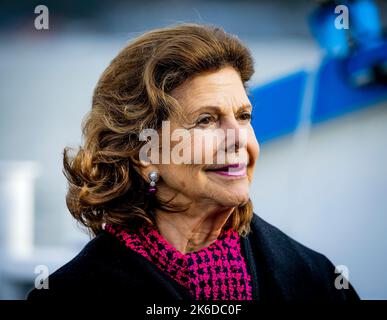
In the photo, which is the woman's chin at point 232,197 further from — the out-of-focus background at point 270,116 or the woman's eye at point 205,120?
the out-of-focus background at point 270,116

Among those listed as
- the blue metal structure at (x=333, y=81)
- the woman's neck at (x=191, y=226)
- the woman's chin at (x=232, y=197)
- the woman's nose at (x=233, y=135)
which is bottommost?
the woman's neck at (x=191, y=226)

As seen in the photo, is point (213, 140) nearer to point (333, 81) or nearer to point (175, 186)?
point (175, 186)

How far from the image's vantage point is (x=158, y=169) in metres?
1.88

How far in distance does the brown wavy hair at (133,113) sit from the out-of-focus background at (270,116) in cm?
185

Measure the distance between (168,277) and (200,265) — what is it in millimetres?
106

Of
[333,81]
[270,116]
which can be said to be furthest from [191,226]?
[333,81]

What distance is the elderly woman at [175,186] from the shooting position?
179 centimetres

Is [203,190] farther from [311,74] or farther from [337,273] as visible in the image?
[311,74]

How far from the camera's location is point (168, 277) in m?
1.83

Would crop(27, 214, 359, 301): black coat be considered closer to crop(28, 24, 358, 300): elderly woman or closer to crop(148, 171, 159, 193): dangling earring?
crop(28, 24, 358, 300): elderly woman

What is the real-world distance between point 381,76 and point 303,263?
198 centimetres

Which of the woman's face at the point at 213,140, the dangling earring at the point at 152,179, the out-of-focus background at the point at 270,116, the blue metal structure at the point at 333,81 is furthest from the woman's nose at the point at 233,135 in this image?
the out-of-focus background at the point at 270,116

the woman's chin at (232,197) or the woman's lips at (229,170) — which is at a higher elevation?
the woman's lips at (229,170)

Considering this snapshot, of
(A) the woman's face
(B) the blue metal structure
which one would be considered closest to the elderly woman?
(A) the woman's face
